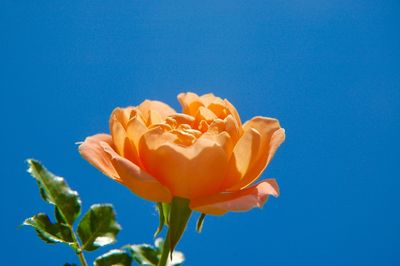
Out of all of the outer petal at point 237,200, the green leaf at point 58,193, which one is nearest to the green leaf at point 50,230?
the green leaf at point 58,193

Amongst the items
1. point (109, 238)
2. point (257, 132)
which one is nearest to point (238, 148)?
point (257, 132)

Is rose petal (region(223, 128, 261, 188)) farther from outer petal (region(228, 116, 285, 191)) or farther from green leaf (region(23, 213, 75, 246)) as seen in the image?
green leaf (region(23, 213, 75, 246))

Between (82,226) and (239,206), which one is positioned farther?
(82,226)

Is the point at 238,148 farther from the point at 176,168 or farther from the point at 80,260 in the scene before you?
the point at 80,260

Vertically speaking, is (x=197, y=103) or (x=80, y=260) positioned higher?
(x=197, y=103)

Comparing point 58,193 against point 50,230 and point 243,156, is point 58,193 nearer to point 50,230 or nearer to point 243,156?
point 50,230

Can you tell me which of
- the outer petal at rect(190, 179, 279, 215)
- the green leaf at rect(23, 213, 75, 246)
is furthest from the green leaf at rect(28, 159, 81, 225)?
the outer petal at rect(190, 179, 279, 215)
